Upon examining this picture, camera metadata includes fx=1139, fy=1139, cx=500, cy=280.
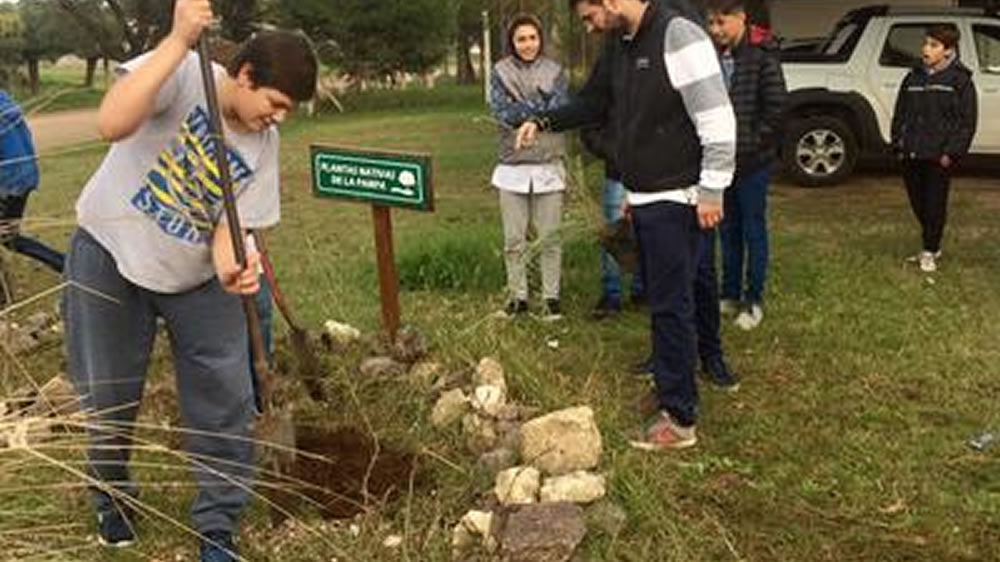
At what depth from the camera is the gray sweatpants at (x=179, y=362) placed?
3.13 m

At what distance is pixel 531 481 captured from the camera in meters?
3.53

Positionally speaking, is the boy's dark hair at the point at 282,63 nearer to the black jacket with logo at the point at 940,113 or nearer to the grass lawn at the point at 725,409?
the grass lawn at the point at 725,409

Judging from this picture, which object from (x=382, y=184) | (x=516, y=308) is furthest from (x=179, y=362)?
(x=516, y=308)

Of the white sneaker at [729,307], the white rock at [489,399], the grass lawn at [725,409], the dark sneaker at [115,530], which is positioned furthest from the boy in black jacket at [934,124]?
the dark sneaker at [115,530]

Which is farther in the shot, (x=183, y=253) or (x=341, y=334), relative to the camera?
(x=341, y=334)

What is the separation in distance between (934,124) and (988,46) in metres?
3.68

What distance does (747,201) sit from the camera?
572 cm

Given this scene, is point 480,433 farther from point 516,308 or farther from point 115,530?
point 516,308

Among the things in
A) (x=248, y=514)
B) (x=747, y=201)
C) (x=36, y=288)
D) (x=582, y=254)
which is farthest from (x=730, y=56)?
(x=36, y=288)

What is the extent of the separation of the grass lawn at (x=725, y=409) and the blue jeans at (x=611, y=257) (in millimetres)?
208

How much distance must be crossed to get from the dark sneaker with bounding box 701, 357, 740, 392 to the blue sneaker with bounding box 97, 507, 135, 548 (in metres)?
2.54

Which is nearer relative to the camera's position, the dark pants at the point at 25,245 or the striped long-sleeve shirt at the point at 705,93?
the striped long-sleeve shirt at the point at 705,93

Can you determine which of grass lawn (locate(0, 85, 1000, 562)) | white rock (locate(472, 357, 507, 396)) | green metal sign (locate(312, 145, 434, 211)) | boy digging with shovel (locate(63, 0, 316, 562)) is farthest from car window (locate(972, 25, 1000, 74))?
boy digging with shovel (locate(63, 0, 316, 562))

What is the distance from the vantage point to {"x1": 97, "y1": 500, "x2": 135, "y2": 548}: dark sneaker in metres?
3.53
